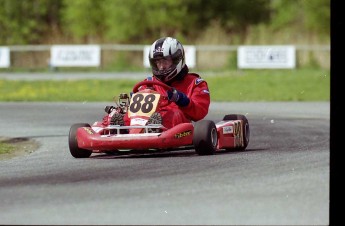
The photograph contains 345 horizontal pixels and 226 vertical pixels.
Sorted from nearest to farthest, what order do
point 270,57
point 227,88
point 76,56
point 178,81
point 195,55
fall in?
point 178,81 → point 227,88 → point 270,57 → point 195,55 → point 76,56

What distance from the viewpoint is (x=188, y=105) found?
11.9 m

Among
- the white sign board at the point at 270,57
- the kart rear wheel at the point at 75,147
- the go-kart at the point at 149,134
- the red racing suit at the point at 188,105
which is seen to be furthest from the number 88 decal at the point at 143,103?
the white sign board at the point at 270,57

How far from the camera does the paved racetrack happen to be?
7293 millimetres

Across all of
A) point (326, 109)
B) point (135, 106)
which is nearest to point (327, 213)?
point (135, 106)

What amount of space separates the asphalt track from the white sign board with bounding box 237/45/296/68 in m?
22.3

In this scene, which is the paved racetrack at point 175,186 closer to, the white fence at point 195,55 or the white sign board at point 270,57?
the white sign board at point 270,57

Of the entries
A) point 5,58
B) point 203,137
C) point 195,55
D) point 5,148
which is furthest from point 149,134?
point 5,58

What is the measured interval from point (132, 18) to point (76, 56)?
753cm

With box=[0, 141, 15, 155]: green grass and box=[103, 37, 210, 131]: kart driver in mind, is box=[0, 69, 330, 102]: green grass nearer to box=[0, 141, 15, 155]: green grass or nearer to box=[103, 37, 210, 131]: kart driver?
box=[0, 141, 15, 155]: green grass

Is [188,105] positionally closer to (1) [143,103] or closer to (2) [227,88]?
(1) [143,103]

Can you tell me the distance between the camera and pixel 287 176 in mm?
9320

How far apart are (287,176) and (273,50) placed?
2774 centimetres
